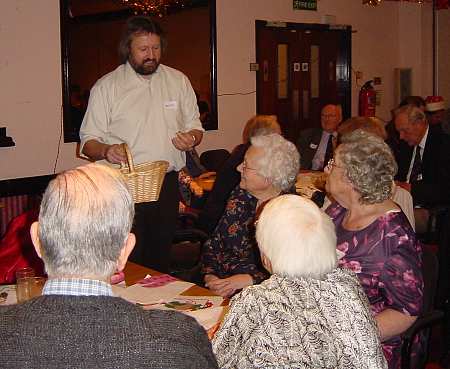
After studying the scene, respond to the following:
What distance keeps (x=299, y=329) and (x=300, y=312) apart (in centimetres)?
5

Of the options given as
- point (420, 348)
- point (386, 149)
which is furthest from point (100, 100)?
point (420, 348)

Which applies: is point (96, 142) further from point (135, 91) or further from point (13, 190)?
point (13, 190)

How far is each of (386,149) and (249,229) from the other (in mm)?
950

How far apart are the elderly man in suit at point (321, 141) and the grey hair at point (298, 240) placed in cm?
482

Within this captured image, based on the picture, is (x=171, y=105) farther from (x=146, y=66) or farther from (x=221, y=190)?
(x=221, y=190)

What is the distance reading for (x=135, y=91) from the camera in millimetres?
3912

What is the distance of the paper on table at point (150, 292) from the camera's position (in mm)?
2781

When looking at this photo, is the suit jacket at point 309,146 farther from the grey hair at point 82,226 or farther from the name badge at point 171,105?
the grey hair at point 82,226

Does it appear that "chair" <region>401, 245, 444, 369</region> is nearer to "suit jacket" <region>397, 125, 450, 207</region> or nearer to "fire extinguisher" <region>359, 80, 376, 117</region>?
"suit jacket" <region>397, 125, 450, 207</region>

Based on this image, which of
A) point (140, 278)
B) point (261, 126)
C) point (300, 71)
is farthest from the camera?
point (300, 71)

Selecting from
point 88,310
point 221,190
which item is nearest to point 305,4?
point 221,190

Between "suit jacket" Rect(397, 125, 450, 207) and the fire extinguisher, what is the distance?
11.7 feet

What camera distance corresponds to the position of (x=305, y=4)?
339 inches

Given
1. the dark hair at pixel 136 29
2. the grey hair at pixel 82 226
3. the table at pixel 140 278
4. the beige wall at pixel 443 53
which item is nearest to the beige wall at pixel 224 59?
the beige wall at pixel 443 53
